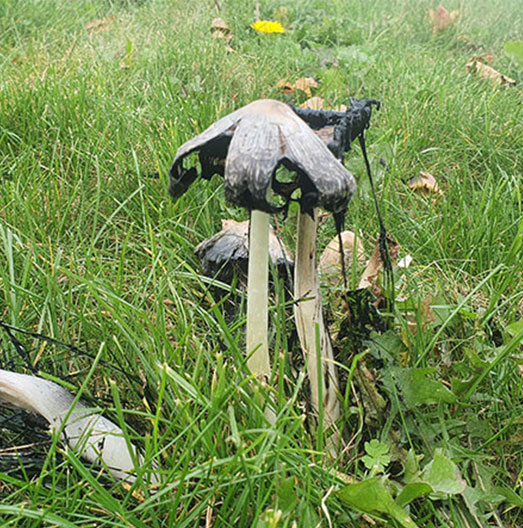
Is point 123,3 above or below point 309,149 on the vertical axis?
below

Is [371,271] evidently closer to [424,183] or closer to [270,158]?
[270,158]

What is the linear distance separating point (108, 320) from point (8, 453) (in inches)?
18.2

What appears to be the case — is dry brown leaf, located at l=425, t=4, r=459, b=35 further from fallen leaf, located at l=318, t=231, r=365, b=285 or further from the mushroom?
the mushroom

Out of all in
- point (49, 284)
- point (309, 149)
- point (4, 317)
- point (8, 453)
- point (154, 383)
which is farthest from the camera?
point (4, 317)

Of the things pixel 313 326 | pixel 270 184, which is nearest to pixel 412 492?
pixel 313 326

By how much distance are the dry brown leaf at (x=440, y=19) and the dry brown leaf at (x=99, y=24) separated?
2.69 m

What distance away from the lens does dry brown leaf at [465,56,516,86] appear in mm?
3877

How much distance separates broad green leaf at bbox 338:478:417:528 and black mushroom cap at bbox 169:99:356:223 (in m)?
0.53

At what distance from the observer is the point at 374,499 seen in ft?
3.83

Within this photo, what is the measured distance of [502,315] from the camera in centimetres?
183

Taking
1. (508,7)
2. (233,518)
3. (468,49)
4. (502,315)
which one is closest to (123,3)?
(468,49)

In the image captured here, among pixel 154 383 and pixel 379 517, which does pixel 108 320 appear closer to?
pixel 154 383

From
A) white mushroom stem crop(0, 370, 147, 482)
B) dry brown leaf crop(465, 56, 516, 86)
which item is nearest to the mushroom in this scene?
white mushroom stem crop(0, 370, 147, 482)

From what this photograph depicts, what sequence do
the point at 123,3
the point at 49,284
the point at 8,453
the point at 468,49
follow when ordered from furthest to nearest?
the point at 123,3 < the point at 468,49 < the point at 49,284 < the point at 8,453
